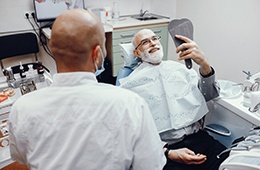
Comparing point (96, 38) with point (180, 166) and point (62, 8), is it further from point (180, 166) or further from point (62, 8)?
point (62, 8)

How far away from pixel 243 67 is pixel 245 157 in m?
1.88

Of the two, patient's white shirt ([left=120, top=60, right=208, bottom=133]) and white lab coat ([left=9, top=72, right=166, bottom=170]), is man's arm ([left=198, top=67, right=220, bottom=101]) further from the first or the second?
white lab coat ([left=9, top=72, right=166, bottom=170])

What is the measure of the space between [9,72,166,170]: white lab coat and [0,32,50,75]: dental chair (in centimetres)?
220

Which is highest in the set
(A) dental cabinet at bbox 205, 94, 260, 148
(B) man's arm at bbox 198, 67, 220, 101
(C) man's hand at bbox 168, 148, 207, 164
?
(B) man's arm at bbox 198, 67, 220, 101

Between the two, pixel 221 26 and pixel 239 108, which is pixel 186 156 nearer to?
pixel 239 108

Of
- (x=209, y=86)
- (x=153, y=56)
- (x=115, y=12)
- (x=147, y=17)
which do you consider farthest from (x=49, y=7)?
(x=209, y=86)

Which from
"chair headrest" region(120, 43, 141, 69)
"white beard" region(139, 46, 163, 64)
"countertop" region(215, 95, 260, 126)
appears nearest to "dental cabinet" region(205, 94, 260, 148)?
"countertop" region(215, 95, 260, 126)

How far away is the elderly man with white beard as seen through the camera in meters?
1.48

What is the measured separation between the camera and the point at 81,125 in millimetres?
771

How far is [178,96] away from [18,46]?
238 cm

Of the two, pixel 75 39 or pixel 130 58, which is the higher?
pixel 75 39

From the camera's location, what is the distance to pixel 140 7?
12.8ft

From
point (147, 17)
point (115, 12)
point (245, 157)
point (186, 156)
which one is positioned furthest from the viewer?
point (147, 17)

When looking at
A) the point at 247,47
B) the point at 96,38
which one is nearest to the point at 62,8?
the point at 247,47
